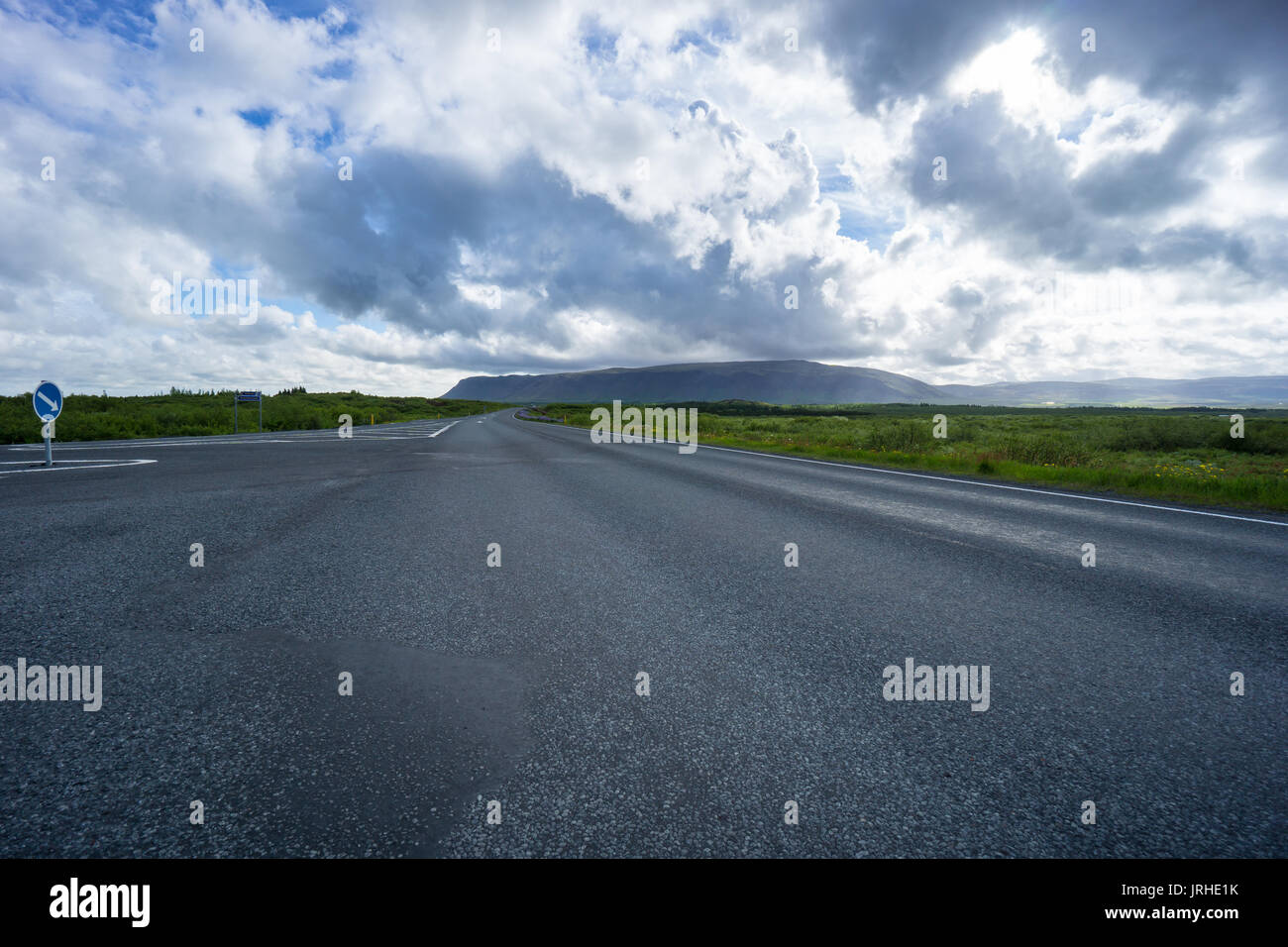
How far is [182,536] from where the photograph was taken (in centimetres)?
622

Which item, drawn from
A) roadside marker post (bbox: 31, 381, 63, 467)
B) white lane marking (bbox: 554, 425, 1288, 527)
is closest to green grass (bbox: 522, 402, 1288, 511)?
white lane marking (bbox: 554, 425, 1288, 527)

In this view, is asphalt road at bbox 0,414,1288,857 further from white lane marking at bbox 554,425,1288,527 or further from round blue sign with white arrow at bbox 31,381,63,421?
round blue sign with white arrow at bbox 31,381,63,421

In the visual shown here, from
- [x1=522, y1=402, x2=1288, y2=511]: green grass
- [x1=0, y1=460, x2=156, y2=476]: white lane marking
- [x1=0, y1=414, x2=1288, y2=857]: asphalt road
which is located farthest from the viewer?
[x1=0, y1=460, x2=156, y2=476]: white lane marking

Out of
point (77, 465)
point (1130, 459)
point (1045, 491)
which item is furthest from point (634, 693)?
point (1130, 459)

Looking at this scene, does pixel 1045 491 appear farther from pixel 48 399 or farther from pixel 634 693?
pixel 48 399

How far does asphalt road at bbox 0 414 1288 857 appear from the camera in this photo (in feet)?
6.45

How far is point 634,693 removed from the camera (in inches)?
115

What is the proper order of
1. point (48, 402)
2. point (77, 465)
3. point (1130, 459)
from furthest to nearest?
point (1130, 459)
point (77, 465)
point (48, 402)

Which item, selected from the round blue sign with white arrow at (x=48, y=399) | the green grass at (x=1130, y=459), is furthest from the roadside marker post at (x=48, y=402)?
the green grass at (x=1130, y=459)

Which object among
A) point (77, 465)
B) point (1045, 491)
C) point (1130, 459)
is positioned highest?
point (1130, 459)

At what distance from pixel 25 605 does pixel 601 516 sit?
547 cm

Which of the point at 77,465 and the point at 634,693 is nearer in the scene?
the point at 634,693
